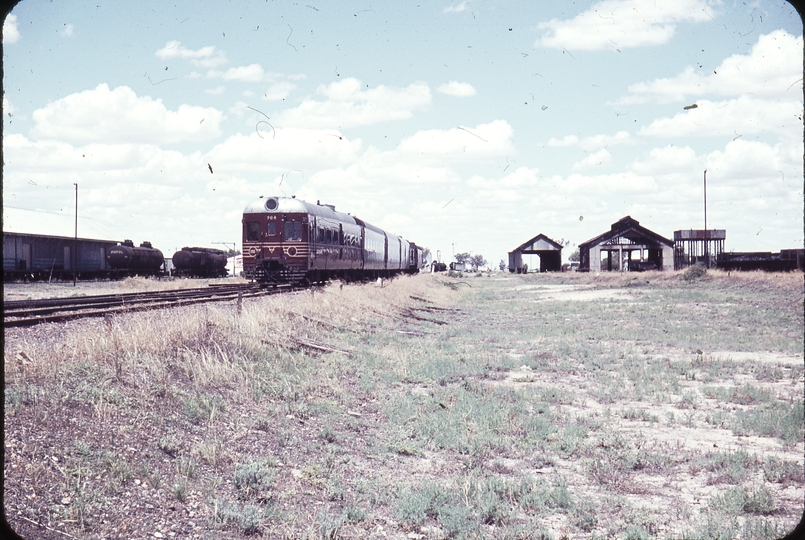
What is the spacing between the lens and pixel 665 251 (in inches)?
2394

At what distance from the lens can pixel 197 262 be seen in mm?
48281

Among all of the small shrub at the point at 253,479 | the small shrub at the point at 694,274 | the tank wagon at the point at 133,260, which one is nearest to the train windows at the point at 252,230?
the small shrub at the point at 253,479

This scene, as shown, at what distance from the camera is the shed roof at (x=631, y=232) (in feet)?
198

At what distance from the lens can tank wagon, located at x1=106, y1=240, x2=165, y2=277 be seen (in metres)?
43.2

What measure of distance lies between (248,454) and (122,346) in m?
2.92

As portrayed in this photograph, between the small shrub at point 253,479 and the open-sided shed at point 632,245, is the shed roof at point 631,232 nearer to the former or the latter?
the open-sided shed at point 632,245

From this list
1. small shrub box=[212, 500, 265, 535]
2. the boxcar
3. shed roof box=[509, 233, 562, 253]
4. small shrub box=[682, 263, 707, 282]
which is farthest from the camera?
shed roof box=[509, 233, 562, 253]

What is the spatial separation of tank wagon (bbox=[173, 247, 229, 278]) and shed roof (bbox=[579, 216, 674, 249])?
124ft

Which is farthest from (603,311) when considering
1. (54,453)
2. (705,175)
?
(705,175)

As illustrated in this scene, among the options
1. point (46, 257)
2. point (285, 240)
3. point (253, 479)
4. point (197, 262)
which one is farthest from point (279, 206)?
point (46, 257)

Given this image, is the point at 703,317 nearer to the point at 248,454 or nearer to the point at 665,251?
the point at 248,454

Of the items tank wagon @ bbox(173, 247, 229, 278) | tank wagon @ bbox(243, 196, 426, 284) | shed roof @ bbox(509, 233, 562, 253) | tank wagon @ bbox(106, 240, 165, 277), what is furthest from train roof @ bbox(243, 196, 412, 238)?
shed roof @ bbox(509, 233, 562, 253)

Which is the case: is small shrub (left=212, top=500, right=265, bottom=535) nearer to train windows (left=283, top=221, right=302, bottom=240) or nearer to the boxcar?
train windows (left=283, top=221, right=302, bottom=240)

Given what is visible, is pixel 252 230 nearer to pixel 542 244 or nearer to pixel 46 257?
pixel 46 257
